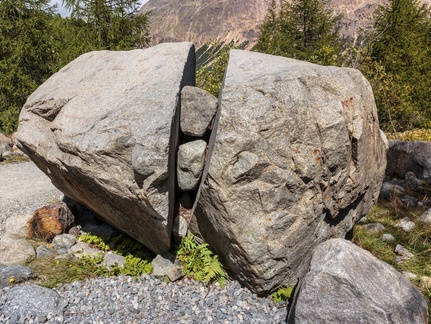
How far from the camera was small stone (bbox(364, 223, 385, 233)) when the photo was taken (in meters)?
7.05

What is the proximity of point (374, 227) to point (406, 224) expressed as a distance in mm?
733

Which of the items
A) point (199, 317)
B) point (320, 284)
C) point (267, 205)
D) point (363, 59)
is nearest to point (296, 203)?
point (267, 205)

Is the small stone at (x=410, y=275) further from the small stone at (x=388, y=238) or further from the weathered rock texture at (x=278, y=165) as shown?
the weathered rock texture at (x=278, y=165)

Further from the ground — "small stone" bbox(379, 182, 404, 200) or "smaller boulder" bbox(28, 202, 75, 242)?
"smaller boulder" bbox(28, 202, 75, 242)

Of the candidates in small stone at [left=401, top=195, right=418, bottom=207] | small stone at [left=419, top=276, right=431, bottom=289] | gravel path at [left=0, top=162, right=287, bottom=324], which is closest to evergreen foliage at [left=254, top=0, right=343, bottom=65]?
small stone at [left=401, top=195, right=418, bottom=207]

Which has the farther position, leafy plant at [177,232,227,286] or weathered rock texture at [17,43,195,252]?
leafy plant at [177,232,227,286]

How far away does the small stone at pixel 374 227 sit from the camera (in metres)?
7.05

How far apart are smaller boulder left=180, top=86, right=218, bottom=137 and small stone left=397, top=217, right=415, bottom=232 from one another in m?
4.76

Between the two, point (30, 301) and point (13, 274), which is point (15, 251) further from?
point (30, 301)

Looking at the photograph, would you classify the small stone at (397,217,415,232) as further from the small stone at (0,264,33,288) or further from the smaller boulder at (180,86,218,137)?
the small stone at (0,264,33,288)

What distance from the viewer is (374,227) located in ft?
23.4

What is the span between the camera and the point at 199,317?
4770mm

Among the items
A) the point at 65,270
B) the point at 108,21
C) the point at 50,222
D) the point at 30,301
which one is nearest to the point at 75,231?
the point at 50,222

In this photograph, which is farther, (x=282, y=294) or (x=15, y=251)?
(x=15, y=251)
